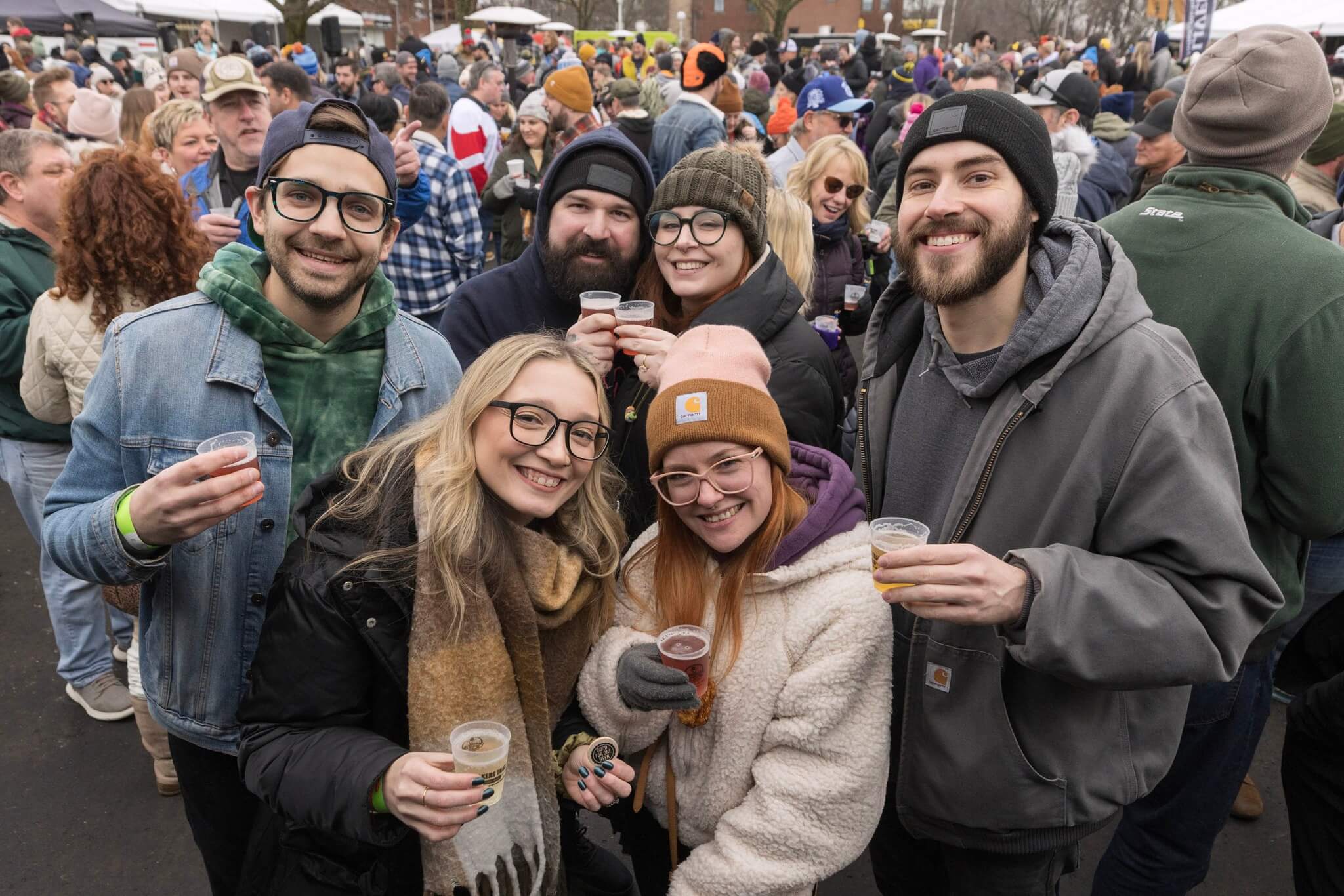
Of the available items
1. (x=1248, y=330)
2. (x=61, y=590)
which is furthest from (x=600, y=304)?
(x=61, y=590)

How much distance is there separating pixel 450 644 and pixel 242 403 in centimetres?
85

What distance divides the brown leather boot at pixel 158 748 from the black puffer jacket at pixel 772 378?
2242mm

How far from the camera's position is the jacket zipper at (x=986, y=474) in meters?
1.98

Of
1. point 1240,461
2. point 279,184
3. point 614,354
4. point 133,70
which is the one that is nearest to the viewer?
point 279,184

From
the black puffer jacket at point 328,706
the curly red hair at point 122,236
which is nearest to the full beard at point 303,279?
the black puffer jacket at point 328,706

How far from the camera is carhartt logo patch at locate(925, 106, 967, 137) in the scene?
82.1 inches

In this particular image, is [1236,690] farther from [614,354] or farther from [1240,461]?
[614,354]

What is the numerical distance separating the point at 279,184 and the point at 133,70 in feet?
76.0

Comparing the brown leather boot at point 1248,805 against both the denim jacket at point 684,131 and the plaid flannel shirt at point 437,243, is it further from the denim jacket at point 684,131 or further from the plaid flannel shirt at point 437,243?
the denim jacket at point 684,131

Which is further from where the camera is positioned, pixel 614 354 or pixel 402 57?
pixel 402 57

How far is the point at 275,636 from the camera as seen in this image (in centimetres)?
187

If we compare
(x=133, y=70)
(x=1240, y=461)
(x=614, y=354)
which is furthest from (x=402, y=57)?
(x=1240, y=461)

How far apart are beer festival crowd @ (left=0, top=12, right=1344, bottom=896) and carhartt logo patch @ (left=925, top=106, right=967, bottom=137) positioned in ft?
0.03

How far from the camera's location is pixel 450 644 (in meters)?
1.92
